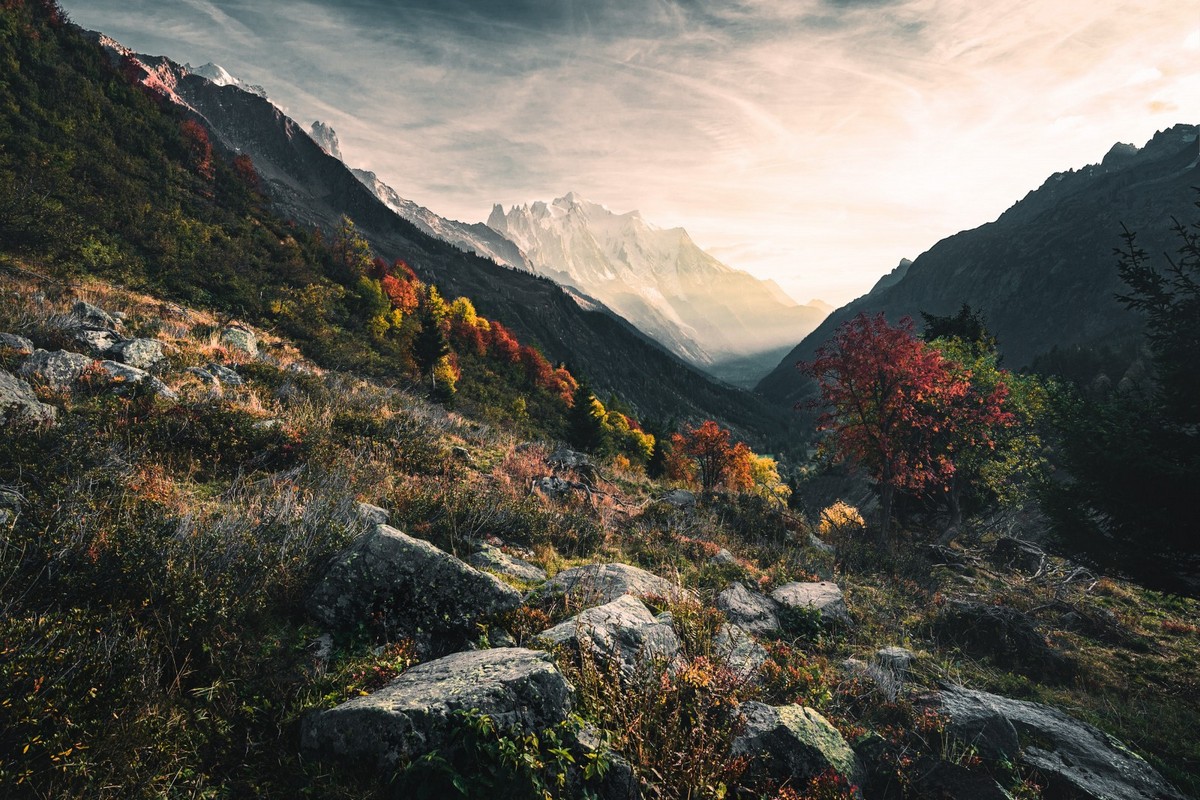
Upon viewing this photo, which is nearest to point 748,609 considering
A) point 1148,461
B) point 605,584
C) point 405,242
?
point 605,584

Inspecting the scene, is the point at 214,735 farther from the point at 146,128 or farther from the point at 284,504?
the point at 146,128

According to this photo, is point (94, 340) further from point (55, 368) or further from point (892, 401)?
point (892, 401)

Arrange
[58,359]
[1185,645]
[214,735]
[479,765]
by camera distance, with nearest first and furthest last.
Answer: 1. [479,765]
2. [214,735]
3. [58,359]
4. [1185,645]

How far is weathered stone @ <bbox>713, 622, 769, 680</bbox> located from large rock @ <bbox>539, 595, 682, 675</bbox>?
66 cm

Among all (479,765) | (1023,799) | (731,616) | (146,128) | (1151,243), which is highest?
(1151,243)

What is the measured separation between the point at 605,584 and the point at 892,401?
52.2ft

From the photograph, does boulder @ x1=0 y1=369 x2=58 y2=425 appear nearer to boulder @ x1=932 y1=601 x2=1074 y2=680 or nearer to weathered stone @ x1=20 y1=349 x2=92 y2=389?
weathered stone @ x1=20 y1=349 x2=92 y2=389

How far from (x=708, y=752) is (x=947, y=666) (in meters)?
6.72

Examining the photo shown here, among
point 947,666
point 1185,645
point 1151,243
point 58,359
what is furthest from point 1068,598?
point 1151,243

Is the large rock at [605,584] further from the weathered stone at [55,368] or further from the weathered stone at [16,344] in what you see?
the weathered stone at [16,344]

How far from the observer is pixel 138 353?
10.9 meters

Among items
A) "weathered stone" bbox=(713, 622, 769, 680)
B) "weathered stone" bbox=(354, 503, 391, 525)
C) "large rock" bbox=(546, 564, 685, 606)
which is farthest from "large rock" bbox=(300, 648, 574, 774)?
"weathered stone" bbox=(354, 503, 391, 525)

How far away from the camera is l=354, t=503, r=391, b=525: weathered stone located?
6.48m

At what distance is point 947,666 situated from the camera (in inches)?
302
